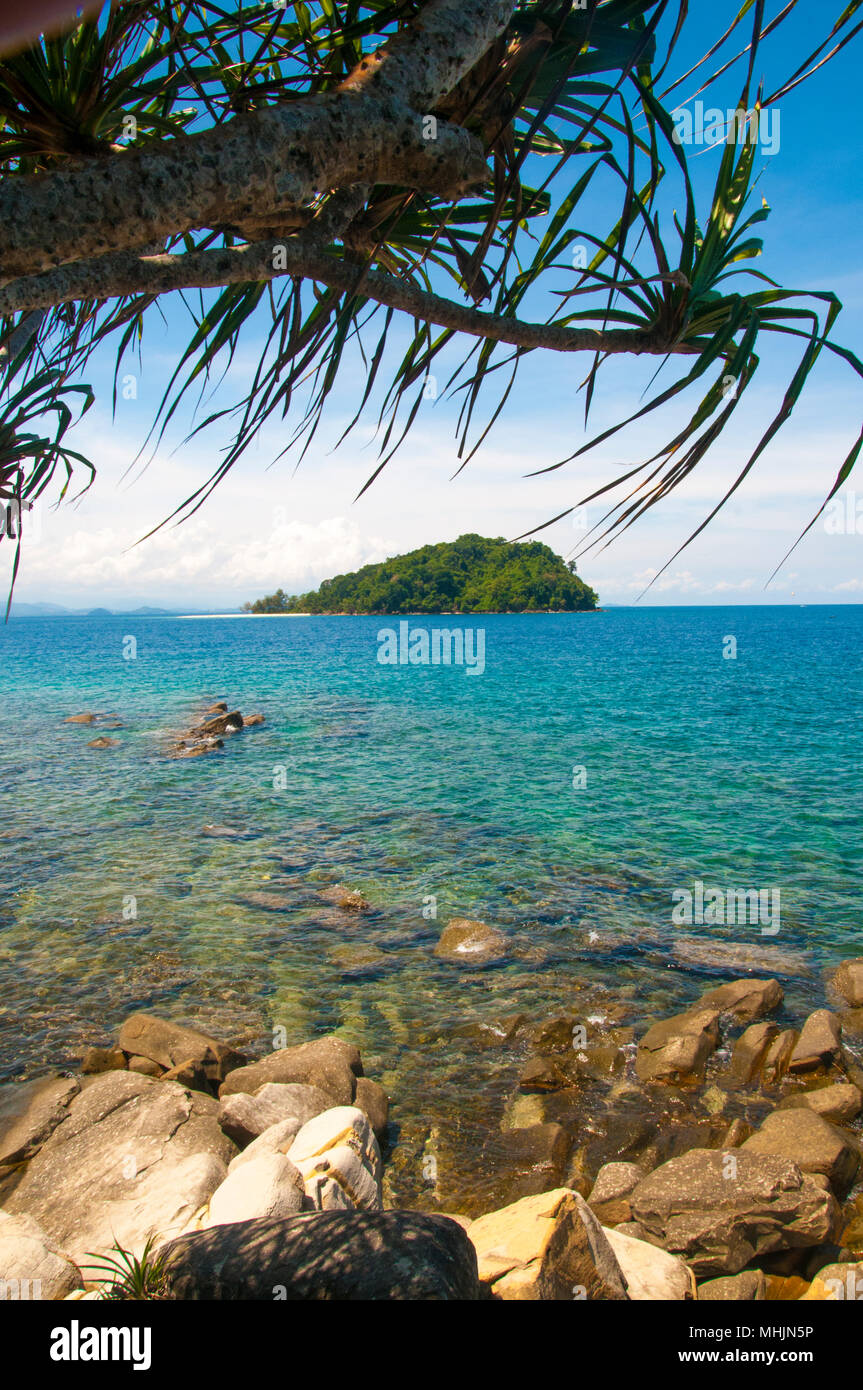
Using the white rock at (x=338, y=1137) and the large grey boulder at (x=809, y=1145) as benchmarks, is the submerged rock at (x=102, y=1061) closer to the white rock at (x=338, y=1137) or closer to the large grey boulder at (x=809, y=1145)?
the white rock at (x=338, y=1137)

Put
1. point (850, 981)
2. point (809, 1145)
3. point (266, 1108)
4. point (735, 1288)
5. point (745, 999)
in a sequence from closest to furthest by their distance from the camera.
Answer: point (735, 1288)
point (809, 1145)
point (266, 1108)
point (745, 999)
point (850, 981)

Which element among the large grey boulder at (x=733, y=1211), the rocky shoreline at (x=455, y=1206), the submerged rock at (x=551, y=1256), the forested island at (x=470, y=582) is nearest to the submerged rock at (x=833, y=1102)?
the rocky shoreline at (x=455, y=1206)

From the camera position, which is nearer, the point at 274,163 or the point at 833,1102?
the point at 274,163

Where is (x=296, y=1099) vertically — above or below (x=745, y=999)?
above

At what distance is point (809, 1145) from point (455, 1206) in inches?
119

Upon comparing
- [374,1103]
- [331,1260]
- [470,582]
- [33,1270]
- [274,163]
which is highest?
[470,582]

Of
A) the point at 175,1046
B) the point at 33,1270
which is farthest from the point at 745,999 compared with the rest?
the point at 33,1270

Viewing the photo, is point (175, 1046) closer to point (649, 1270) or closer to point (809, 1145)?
point (649, 1270)

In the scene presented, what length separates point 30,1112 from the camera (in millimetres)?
7078

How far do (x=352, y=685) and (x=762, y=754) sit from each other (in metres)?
29.9

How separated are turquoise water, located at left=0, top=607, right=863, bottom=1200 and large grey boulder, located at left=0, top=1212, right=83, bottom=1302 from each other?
2.86m

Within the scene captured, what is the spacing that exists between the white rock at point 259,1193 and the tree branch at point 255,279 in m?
5.23

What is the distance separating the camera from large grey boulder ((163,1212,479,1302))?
157 inches
